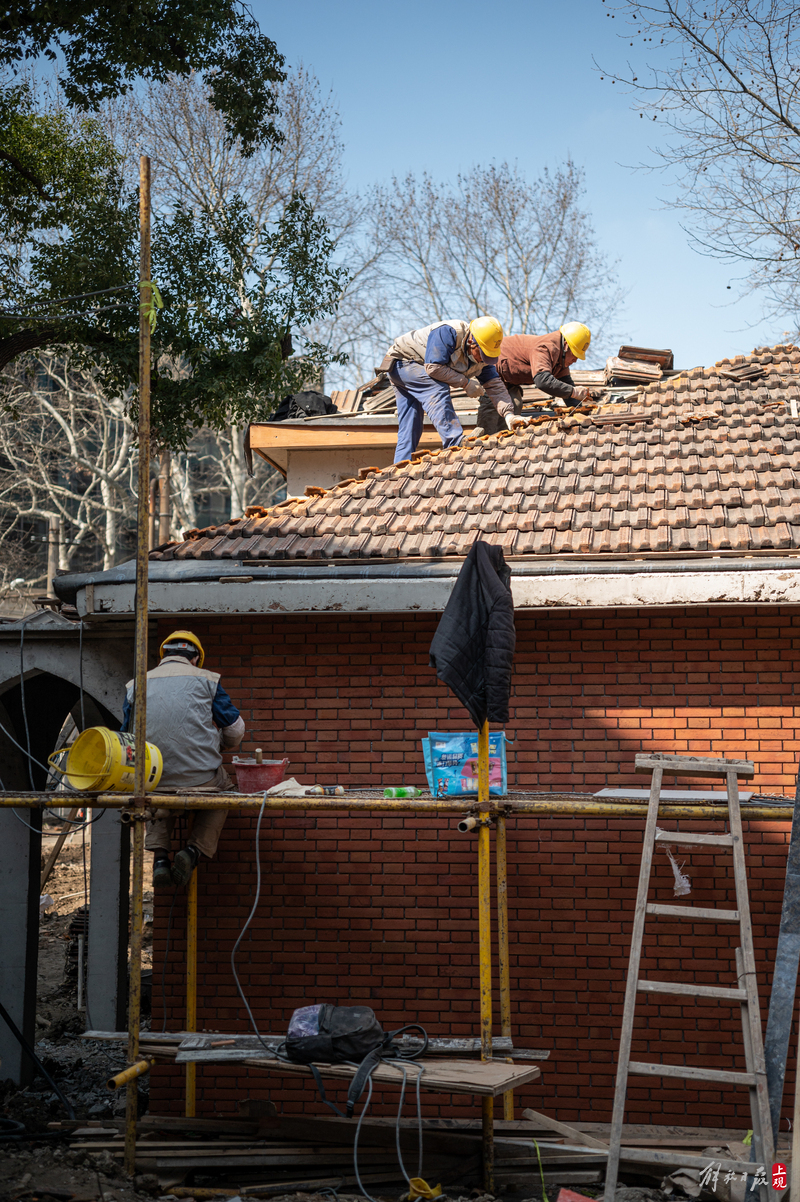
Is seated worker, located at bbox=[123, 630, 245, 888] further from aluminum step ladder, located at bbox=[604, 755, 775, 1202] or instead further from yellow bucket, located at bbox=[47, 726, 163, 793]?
aluminum step ladder, located at bbox=[604, 755, 775, 1202]

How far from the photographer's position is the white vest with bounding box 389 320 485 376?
10234mm

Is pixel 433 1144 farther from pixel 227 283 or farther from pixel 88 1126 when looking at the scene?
pixel 227 283

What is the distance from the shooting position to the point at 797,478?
7.51 metres

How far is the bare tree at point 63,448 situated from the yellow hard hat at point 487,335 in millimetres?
19136

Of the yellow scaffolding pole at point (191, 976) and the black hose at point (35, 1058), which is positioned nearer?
the yellow scaffolding pole at point (191, 976)

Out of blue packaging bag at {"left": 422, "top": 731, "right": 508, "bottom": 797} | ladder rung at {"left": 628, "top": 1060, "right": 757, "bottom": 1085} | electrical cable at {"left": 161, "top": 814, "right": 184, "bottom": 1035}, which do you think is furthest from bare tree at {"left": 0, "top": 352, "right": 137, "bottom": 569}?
ladder rung at {"left": 628, "top": 1060, "right": 757, "bottom": 1085}

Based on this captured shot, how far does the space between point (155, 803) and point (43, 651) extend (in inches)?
104

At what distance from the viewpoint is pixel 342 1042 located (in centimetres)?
527

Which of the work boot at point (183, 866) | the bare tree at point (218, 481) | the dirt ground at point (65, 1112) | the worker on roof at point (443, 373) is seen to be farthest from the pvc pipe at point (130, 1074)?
the bare tree at point (218, 481)

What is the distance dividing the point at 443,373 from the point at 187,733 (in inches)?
207

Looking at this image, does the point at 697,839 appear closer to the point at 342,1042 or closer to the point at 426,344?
the point at 342,1042

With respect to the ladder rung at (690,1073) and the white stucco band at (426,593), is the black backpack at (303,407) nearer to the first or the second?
the white stucco band at (426,593)

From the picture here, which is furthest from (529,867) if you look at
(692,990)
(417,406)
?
(417,406)

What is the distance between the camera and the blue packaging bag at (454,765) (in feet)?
19.6
